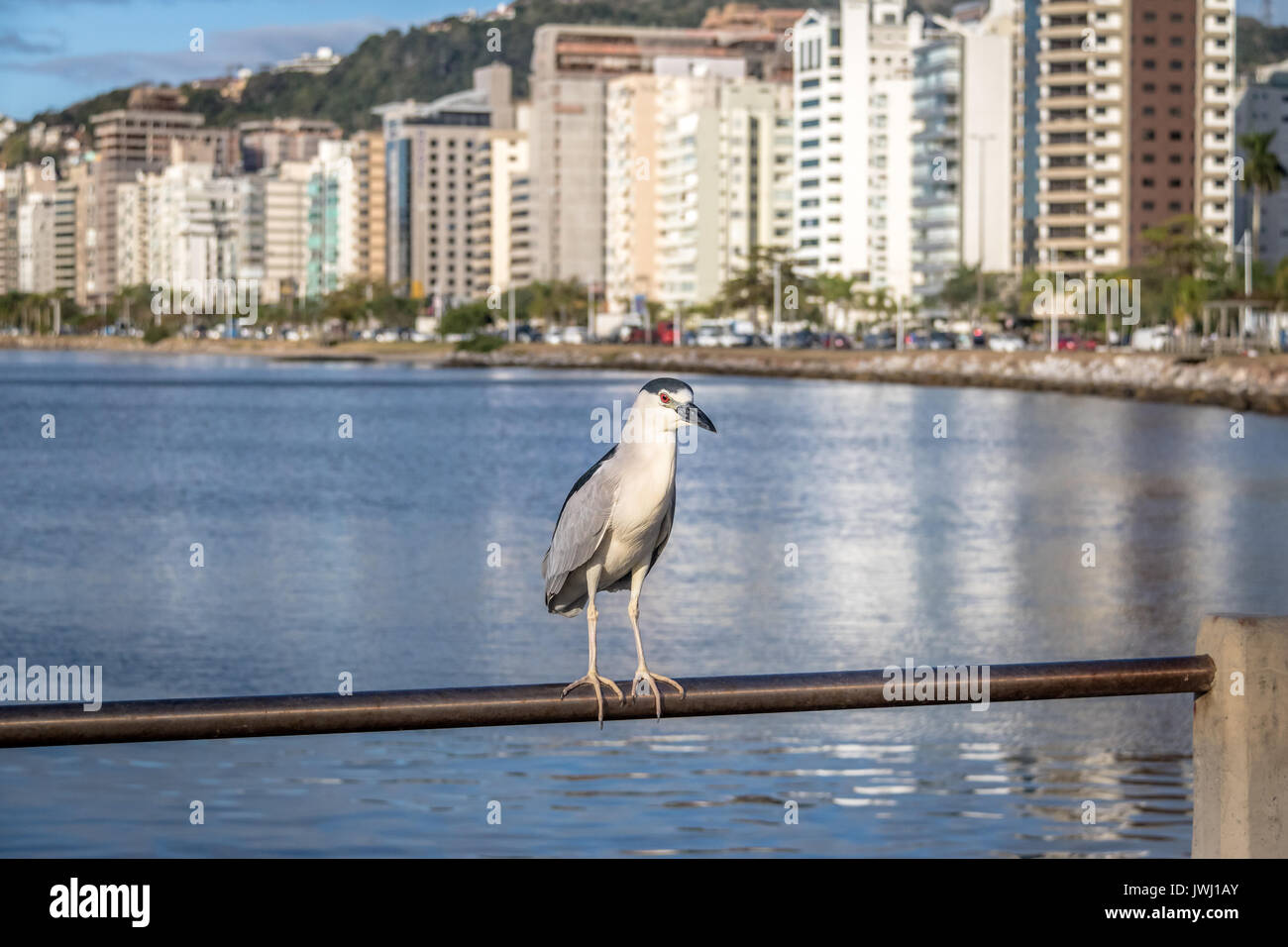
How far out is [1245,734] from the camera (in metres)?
5.16

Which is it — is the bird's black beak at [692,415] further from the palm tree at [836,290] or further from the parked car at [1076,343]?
the palm tree at [836,290]

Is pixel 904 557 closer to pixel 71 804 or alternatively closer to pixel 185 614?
pixel 185 614

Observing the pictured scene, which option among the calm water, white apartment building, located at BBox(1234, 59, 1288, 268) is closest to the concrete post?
the calm water

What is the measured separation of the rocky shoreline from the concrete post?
8024 cm

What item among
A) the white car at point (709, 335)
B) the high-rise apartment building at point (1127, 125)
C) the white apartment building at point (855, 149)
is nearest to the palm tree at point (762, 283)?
the white car at point (709, 335)

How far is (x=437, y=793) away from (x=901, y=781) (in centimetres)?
364

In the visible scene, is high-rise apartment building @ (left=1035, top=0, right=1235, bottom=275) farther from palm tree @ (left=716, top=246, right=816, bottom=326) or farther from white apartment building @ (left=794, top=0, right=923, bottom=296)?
white apartment building @ (left=794, top=0, right=923, bottom=296)

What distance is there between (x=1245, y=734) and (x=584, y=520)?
6.43 ft

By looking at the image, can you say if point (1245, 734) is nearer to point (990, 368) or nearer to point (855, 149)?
point (990, 368)

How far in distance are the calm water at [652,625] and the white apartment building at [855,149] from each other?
121 meters

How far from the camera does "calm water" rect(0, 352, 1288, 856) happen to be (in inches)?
550

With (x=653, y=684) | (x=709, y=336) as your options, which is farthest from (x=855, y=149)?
(x=653, y=684)
